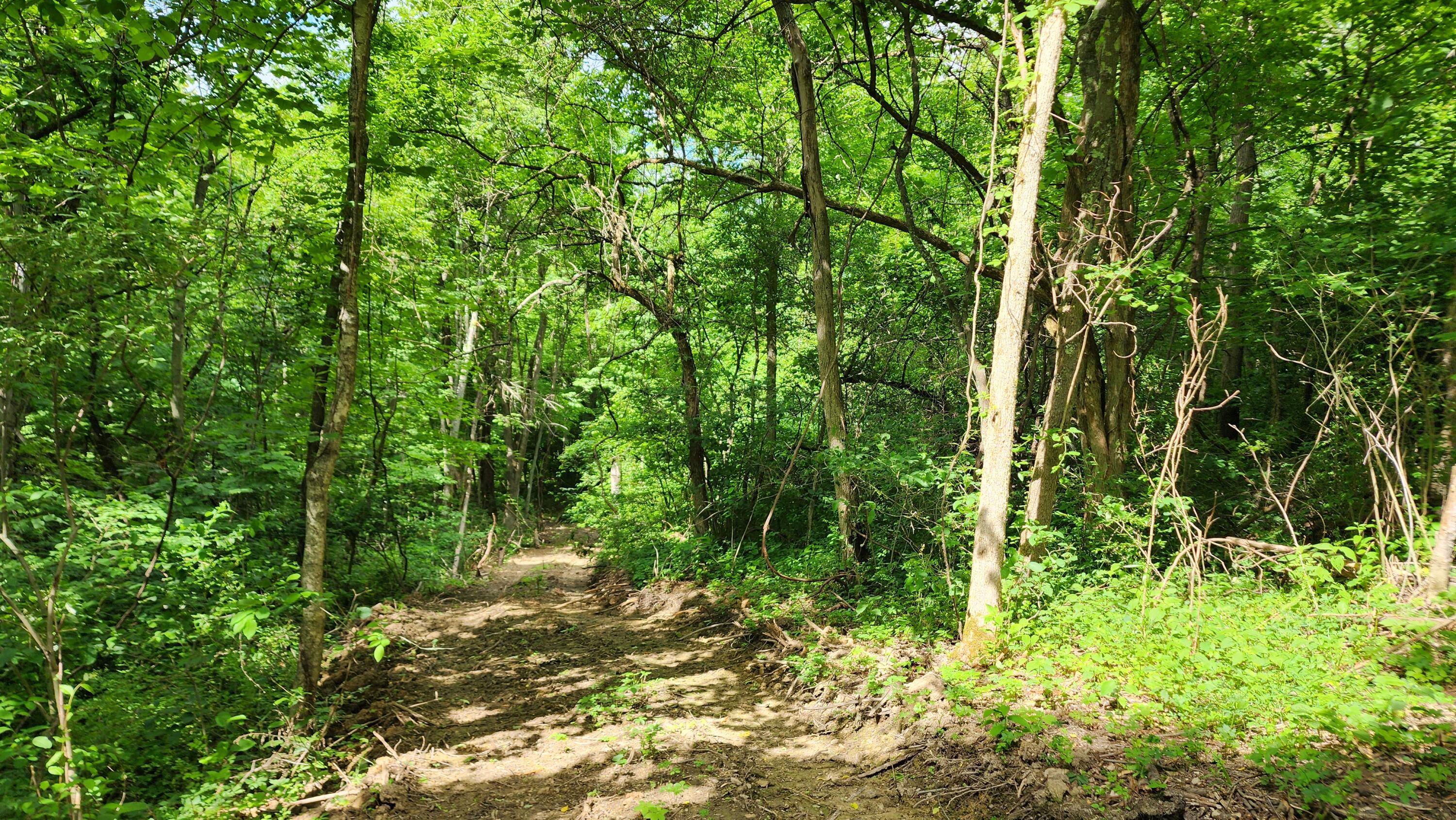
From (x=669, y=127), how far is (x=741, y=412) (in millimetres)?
4669

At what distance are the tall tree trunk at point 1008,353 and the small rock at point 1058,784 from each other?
1.48 metres

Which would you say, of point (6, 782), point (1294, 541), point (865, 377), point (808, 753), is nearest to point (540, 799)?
point (808, 753)

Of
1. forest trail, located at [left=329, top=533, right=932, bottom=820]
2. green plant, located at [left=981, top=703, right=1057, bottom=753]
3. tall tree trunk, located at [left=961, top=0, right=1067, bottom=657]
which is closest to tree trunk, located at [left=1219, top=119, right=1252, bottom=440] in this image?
tall tree trunk, located at [left=961, top=0, right=1067, bottom=657]

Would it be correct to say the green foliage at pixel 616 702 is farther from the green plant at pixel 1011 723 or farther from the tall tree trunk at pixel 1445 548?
the tall tree trunk at pixel 1445 548

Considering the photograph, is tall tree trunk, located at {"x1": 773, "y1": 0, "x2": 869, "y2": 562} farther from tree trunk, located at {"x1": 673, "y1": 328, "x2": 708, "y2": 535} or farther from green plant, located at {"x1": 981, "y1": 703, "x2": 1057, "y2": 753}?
green plant, located at {"x1": 981, "y1": 703, "x2": 1057, "y2": 753}

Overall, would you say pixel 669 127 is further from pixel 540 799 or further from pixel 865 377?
pixel 540 799

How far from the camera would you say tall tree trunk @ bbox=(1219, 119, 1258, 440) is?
26.1ft

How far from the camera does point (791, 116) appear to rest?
965cm

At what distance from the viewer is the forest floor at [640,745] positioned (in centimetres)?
388

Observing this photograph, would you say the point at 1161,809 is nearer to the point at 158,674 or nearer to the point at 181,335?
the point at 158,674

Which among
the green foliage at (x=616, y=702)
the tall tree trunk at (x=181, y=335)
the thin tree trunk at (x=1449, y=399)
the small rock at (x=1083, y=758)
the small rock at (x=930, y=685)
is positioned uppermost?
the tall tree trunk at (x=181, y=335)

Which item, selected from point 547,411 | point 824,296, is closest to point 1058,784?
point 824,296

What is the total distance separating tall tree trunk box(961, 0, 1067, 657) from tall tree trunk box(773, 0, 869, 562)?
2.88m

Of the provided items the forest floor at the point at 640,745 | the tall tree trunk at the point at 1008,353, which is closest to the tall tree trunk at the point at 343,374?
the forest floor at the point at 640,745
